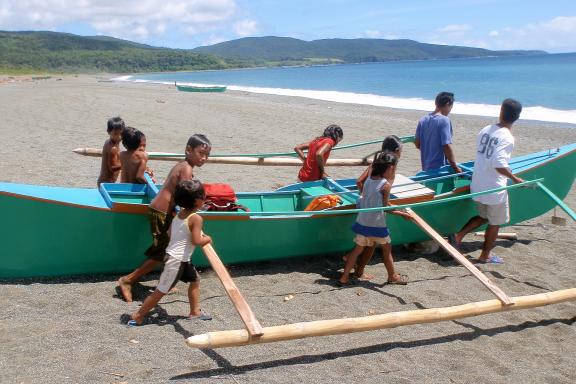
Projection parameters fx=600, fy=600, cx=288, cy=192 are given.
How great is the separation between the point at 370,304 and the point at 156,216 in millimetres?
1925

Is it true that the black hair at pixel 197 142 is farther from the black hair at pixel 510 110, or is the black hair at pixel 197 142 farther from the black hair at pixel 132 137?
the black hair at pixel 510 110

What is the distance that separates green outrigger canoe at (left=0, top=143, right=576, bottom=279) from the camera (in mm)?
4855

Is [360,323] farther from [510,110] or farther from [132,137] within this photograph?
[510,110]

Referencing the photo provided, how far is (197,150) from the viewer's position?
4641mm

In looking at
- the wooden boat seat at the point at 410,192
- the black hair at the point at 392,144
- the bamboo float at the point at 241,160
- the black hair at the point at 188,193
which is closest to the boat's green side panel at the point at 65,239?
the black hair at the point at 188,193

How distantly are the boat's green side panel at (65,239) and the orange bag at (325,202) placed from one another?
65.3 inches

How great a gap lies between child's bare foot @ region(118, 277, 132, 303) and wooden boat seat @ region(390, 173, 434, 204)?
2598mm

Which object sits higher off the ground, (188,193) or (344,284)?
(188,193)

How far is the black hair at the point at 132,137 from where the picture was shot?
5391 millimetres

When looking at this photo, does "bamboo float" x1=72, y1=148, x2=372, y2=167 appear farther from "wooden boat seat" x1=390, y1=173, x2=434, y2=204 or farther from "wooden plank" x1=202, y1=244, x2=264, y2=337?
"wooden plank" x1=202, y1=244, x2=264, y2=337

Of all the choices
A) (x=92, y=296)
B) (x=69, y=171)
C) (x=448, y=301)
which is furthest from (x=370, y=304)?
(x=69, y=171)

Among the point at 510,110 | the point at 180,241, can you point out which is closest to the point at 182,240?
the point at 180,241

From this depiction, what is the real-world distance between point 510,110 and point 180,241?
3.35 metres

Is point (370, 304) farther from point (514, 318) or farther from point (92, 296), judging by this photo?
point (92, 296)
